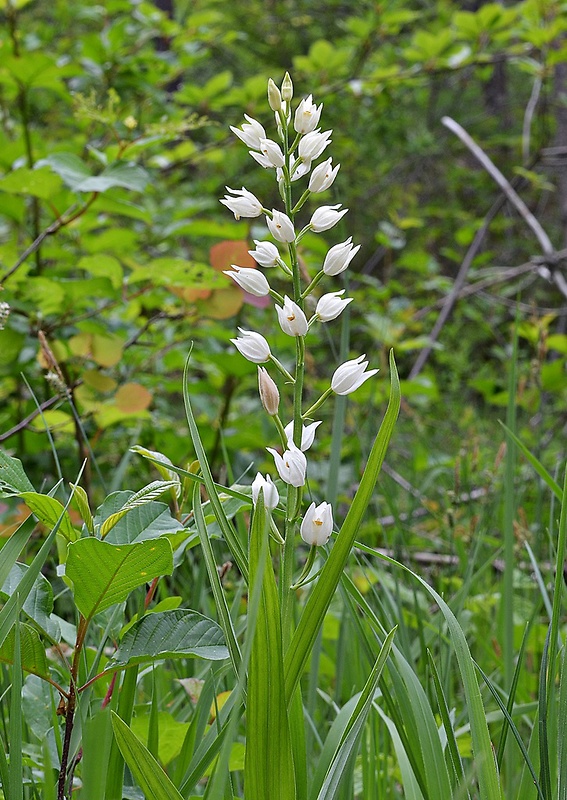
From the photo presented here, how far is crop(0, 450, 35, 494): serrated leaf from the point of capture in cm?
61

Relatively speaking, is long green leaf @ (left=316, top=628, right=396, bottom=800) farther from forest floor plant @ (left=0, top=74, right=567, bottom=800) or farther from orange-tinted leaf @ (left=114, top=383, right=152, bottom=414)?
orange-tinted leaf @ (left=114, top=383, right=152, bottom=414)

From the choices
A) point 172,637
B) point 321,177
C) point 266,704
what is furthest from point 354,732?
point 321,177

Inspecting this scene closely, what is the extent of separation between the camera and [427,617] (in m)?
1.42

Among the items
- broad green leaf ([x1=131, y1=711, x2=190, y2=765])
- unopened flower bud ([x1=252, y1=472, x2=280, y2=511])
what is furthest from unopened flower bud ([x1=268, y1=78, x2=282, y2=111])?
broad green leaf ([x1=131, y1=711, x2=190, y2=765])

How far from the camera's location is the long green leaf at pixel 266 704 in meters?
0.53

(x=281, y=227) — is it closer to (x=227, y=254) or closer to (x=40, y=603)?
(x=40, y=603)

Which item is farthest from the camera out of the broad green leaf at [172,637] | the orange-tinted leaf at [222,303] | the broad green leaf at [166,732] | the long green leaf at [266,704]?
the orange-tinted leaf at [222,303]

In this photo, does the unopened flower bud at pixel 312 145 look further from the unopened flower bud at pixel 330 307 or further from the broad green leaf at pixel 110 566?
the broad green leaf at pixel 110 566

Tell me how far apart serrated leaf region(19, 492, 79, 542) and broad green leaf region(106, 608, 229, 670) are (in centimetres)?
10

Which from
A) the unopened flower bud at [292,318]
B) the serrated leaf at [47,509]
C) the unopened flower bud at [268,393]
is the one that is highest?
the unopened flower bud at [292,318]

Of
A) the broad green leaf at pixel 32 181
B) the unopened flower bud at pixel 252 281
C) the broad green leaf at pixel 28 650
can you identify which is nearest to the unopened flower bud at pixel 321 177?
the unopened flower bud at pixel 252 281

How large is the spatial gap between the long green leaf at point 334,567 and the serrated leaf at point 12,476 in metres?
0.25

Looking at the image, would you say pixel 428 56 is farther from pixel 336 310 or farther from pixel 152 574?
pixel 152 574

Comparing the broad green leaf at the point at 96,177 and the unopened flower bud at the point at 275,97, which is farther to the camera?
the broad green leaf at the point at 96,177
